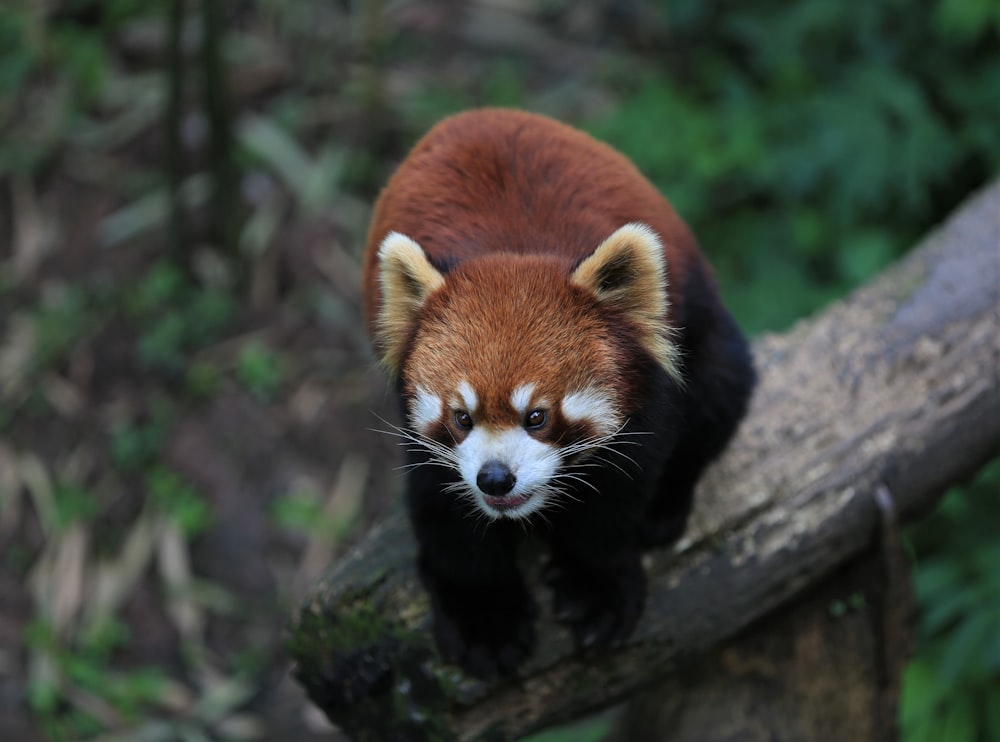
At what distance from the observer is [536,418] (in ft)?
6.15

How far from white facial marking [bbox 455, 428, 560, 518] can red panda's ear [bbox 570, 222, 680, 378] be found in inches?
11.8

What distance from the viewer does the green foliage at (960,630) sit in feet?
10.5

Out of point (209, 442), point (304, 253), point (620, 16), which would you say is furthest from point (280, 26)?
point (209, 442)

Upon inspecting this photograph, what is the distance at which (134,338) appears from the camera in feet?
15.7

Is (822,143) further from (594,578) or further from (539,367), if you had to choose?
(539,367)

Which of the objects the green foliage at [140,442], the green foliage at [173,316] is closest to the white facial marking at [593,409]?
the green foliage at [140,442]

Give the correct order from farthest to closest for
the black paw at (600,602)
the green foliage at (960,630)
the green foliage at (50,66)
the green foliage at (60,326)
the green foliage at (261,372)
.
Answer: the green foliage at (50,66), the green foliage at (60,326), the green foliage at (261,372), the green foliage at (960,630), the black paw at (600,602)

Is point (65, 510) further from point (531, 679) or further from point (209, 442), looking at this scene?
point (531, 679)

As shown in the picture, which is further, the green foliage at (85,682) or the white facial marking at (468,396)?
the green foliage at (85,682)

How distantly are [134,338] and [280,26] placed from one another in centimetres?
196

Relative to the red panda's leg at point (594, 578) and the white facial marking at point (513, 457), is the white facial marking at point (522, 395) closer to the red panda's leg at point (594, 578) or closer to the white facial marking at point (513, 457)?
the white facial marking at point (513, 457)

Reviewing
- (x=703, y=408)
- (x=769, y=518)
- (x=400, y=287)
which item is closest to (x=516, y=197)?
(x=400, y=287)

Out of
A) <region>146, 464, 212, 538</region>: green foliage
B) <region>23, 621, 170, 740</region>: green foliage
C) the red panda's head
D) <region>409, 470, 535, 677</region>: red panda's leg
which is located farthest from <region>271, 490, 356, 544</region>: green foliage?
the red panda's head

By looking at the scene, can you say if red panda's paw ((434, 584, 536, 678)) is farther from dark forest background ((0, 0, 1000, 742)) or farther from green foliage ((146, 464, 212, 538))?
green foliage ((146, 464, 212, 538))
